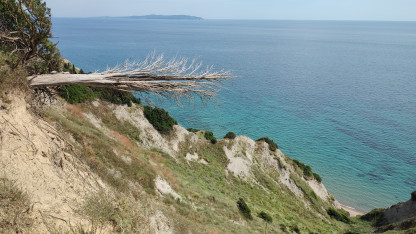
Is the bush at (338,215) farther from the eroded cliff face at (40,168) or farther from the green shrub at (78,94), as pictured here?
the green shrub at (78,94)

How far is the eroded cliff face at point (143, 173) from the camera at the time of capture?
9922 millimetres

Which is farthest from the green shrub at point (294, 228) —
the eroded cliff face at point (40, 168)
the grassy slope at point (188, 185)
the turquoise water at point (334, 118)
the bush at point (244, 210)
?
the eroded cliff face at point (40, 168)

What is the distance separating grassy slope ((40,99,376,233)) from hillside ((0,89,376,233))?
125mm

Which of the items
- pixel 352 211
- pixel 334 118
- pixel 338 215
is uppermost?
pixel 334 118

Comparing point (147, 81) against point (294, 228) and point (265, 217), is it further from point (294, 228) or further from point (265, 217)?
point (294, 228)

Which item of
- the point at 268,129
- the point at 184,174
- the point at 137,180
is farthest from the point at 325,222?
the point at 268,129

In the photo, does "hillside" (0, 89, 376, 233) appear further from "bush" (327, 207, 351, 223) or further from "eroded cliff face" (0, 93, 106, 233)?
"bush" (327, 207, 351, 223)

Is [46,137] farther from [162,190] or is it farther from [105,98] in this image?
[105,98]

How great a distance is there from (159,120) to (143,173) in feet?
69.5

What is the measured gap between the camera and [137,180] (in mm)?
20578

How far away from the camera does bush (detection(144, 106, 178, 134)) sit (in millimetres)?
41562

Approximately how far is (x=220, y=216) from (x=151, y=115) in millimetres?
23209

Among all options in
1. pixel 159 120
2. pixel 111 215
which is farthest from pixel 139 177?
pixel 159 120

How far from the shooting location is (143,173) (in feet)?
71.7
